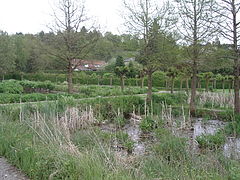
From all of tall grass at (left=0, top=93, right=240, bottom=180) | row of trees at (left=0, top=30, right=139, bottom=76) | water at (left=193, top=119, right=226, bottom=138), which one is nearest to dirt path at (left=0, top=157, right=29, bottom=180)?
tall grass at (left=0, top=93, right=240, bottom=180)

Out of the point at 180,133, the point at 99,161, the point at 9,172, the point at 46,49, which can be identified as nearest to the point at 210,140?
the point at 180,133

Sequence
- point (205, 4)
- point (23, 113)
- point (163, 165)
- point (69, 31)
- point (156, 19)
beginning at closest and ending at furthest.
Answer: point (163, 165), point (23, 113), point (205, 4), point (156, 19), point (69, 31)

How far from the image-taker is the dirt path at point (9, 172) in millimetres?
4117

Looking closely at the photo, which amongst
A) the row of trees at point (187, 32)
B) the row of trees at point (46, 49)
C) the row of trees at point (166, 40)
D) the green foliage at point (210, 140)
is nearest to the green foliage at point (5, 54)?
the row of trees at point (46, 49)

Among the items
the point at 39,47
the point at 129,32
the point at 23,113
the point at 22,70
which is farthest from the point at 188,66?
the point at 22,70

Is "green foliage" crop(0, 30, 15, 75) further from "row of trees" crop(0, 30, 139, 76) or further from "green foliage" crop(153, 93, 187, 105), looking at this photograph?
"green foliage" crop(153, 93, 187, 105)

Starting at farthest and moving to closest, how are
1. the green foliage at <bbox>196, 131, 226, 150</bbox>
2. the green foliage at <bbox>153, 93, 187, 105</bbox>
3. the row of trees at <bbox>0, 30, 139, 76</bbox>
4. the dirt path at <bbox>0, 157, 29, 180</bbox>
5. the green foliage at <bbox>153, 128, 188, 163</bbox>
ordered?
the green foliage at <bbox>153, 93, 187, 105</bbox> → the row of trees at <bbox>0, 30, 139, 76</bbox> → the green foliage at <bbox>196, 131, 226, 150</bbox> → the green foliage at <bbox>153, 128, 188, 163</bbox> → the dirt path at <bbox>0, 157, 29, 180</bbox>

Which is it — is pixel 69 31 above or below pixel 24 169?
above

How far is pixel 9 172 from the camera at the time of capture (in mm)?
4336

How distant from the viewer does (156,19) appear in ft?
39.1

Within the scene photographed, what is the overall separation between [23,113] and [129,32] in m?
6.57

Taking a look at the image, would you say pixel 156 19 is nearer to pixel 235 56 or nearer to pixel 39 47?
pixel 235 56

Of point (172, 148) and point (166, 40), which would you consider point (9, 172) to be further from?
point (166, 40)

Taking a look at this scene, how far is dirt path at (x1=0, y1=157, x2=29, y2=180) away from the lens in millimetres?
4117
